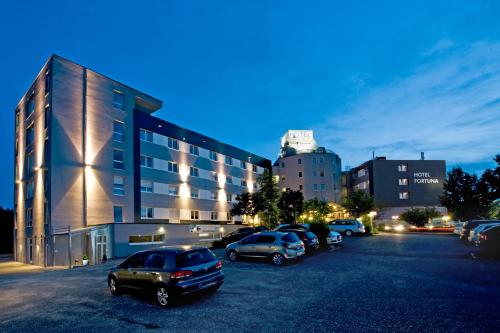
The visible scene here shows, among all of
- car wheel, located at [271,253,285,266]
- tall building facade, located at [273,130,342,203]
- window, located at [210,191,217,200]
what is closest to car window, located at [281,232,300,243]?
car wheel, located at [271,253,285,266]

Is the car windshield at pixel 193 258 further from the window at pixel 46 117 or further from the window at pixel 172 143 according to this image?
the window at pixel 172 143

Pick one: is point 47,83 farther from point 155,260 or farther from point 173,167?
point 155,260

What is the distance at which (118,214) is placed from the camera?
34938mm

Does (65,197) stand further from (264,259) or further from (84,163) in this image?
(264,259)

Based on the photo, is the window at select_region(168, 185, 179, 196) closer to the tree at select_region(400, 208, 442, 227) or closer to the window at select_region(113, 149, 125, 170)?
the window at select_region(113, 149, 125, 170)

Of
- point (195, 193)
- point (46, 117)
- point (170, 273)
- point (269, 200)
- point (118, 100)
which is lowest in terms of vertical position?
point (170, 273)

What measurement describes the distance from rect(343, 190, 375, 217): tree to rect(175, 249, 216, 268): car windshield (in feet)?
165

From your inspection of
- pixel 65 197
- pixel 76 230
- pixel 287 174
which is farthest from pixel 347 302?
pixel 287 174

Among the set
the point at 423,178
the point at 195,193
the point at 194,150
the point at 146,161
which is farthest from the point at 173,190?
the point at 423,178

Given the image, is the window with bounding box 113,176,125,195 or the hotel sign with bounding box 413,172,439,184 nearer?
the window with bounding box 113,176,125,195

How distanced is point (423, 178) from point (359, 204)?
22.7 meters

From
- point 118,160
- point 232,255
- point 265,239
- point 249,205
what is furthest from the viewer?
point 249,205

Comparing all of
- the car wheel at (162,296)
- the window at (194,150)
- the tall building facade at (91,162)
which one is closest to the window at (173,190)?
the tall building facade at (91,162)

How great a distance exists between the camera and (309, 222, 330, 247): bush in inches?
1022
